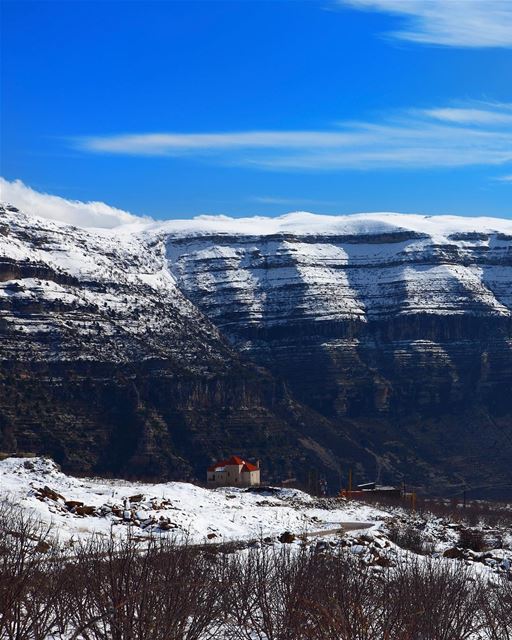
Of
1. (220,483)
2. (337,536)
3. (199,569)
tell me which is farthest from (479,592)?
(220,483)

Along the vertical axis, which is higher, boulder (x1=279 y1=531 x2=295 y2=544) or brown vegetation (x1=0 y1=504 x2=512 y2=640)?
boulder (x1=279 y1=531 x2=295 y2=544)

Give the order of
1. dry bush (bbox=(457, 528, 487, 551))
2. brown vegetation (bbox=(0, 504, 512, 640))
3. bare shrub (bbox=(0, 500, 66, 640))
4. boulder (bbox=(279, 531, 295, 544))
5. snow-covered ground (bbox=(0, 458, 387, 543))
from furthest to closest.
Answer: dry bush (bbox=(457, 528, 487, 551)) → snow-covered ground (bbox=(0, 458, 387, 543)) → boulder (bbox=(279, 531, 295, 544)) → brown vegetation (bbox=(0, 504, 512, 640)) → bare shrub (bbox=(0, 500, 66, 640))

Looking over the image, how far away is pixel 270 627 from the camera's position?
4828cm

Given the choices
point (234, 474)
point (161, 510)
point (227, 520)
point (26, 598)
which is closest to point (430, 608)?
point (26, 598)

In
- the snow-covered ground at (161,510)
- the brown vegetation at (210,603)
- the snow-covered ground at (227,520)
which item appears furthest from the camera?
the snow-covered ground at (161,510)

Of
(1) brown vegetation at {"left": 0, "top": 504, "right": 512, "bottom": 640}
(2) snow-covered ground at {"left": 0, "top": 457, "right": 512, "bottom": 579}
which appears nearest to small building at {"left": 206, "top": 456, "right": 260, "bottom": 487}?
(2) snow-covered ground at {"left": 0, "top": 457, "right": 512, "bottom": 579}

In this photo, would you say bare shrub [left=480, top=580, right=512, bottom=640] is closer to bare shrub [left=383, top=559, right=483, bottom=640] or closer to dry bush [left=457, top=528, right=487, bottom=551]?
bare shrub [left=383, top=559, right=483, bottom=640]

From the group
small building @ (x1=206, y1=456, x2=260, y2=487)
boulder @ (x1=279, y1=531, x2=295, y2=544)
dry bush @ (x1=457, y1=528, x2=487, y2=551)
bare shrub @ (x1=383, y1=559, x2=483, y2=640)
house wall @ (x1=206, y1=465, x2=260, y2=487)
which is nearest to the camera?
bare shrub @ (x1=383, y1=559, x2=483, y2=640)

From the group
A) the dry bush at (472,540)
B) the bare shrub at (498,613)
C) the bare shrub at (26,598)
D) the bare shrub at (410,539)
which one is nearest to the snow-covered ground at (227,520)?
the bare shrub at (410,539)

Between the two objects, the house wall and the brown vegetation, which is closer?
the brown vegetation

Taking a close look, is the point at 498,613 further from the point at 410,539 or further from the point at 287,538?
the point at 410,539

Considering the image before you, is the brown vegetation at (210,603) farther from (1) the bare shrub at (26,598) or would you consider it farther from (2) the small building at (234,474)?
(2) the small building at (234,474)

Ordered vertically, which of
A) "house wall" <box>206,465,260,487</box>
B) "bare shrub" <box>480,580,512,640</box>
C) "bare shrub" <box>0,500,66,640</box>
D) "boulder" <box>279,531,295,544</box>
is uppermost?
"house wall" <box>206,465,260,487</box>

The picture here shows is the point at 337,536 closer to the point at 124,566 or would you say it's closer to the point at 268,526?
the point at 268,526
